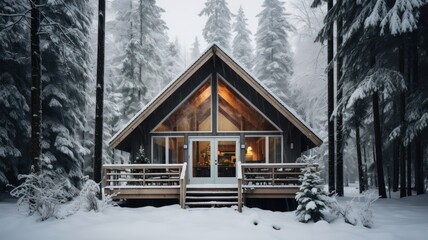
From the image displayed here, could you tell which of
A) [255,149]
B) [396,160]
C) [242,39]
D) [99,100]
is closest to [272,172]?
[255,149]

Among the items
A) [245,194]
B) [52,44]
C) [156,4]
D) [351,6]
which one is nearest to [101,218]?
[245,194]

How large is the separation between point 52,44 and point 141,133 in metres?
5.88

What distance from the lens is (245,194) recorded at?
11.4 meters

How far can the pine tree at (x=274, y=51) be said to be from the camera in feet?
81.6

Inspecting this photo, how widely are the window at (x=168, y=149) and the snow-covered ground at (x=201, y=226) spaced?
12.7ft

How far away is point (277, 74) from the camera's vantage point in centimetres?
2486

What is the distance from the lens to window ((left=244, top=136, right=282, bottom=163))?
13836 mm

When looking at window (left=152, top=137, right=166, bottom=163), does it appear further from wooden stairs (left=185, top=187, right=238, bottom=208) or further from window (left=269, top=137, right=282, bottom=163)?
window (left=269, top=137, right=282, bottom=163)

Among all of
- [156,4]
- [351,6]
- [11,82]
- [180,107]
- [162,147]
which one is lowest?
[162,147]

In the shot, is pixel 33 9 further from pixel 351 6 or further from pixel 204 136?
pixel 351 6

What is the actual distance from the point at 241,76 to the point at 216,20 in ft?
63.4

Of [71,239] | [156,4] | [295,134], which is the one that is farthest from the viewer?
[156,4]

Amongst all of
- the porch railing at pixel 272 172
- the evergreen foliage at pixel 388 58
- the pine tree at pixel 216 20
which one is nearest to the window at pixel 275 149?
the porch railing at pixel 272 172

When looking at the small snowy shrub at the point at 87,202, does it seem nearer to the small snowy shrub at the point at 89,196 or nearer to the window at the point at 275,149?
the small snowy shrub at the point at 89,196
